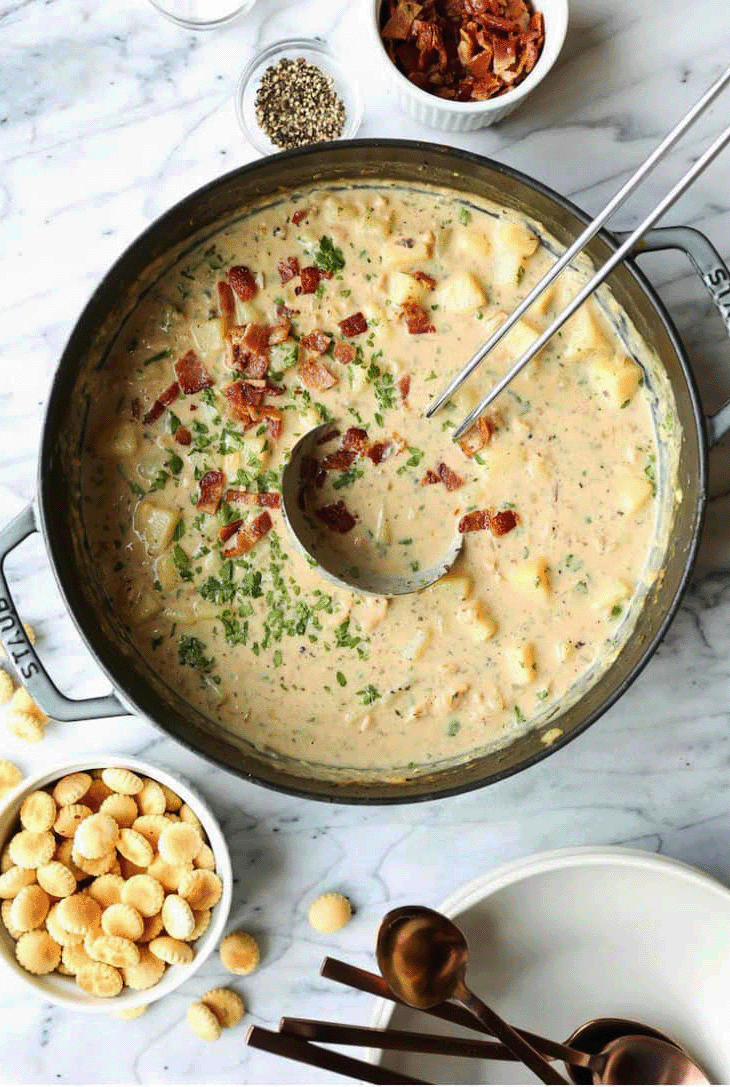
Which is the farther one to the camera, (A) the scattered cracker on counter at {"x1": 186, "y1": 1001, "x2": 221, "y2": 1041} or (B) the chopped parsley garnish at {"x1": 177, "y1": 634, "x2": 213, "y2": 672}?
(A) the scattered cracker on counter at {"x1": 186, "y1": 1001, "x2": 221, "y2": 1041}

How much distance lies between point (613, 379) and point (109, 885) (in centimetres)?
149

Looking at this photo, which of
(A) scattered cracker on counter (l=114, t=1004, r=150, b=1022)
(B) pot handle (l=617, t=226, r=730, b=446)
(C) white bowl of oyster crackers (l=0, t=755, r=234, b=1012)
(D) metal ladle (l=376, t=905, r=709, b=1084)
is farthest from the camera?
(A) scattered cracker on counter (l=114, t=1004, r=150, b=1022)

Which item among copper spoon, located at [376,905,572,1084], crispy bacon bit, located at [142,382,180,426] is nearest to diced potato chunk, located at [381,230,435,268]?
crispy bacon bit, located at [142,382,180,426]

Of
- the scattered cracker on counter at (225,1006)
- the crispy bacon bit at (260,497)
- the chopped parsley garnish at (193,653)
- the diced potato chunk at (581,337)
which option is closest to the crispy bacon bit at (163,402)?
the crispy bacon bit at (260,497)

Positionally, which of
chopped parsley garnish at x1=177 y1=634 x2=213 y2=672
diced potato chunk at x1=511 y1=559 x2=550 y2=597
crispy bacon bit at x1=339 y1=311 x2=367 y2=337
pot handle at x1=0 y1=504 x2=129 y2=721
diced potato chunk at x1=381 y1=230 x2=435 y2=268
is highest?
diced potato chunk at x1=381 y1=230 x2=435 y2=268

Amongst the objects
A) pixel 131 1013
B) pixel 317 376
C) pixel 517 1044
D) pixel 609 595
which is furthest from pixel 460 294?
pixel 131 1013

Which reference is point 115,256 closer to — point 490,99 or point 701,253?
point 490,99

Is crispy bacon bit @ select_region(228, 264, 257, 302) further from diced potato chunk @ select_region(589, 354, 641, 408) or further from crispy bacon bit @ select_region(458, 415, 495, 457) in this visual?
diced potato chunk @ select_region(589, 354, 641, 408)

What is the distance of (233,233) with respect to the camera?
221cm

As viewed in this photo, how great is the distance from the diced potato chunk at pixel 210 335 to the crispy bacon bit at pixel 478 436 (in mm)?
514

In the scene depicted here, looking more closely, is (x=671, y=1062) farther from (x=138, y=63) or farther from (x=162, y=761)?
(x=138, y=63)

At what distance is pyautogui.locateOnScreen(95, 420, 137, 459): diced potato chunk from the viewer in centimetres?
218

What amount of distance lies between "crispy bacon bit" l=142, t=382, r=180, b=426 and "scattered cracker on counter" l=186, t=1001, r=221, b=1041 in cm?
126

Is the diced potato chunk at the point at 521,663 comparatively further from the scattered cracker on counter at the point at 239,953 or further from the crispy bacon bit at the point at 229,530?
the scattered cracker on counter at the point at 239,953
